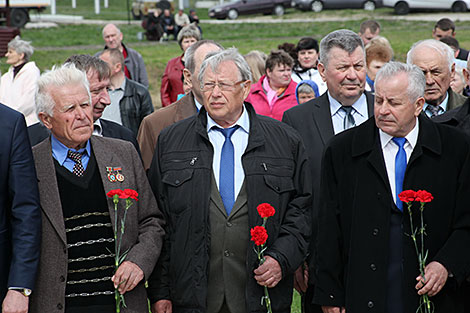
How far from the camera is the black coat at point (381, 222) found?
4.04 meters

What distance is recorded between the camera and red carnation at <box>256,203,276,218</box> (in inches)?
157

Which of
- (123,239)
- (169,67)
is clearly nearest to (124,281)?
(123,239)

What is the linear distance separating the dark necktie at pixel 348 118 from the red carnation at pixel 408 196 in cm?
124

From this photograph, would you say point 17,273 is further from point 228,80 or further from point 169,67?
point 169,67

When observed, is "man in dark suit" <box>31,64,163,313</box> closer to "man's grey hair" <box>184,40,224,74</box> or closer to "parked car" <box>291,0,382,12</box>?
"man's grey hair" <box>184,40,224,74</box>

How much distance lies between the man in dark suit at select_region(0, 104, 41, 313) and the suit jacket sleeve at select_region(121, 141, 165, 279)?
1.83 feet

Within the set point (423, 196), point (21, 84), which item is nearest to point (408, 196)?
point (423, 196)

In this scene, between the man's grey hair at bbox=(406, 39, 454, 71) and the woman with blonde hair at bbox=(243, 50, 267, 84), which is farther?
the woman with blonde hair at bbox=(243, 50, 267, 84)

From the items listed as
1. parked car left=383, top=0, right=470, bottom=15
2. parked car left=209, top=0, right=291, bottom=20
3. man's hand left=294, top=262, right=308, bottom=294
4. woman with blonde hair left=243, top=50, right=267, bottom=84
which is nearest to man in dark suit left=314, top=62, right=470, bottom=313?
man's hand left=294, top=262, right=308, bottom=294

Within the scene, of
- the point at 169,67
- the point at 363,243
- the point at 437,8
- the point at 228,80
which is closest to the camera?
the point at 363,243

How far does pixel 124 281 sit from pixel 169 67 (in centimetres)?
622

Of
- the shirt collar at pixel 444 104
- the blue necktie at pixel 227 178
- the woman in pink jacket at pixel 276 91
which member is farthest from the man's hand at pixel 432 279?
the woman in pink jacket at pixel 276 91

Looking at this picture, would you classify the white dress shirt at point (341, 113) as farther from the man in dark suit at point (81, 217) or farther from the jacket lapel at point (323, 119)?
the man in dark suit at point (81, 217)

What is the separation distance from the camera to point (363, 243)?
4.11 metres
